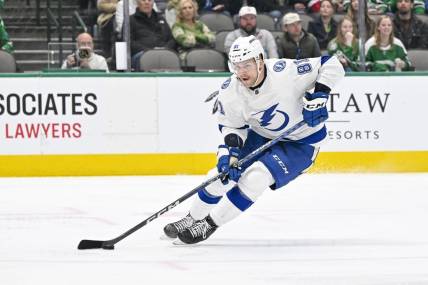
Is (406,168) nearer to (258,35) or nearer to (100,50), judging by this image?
(258,35)

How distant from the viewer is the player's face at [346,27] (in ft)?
32.6

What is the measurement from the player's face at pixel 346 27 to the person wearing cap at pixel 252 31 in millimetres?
619

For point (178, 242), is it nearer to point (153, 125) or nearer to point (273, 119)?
point (273, 119)

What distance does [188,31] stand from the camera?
10062 mm

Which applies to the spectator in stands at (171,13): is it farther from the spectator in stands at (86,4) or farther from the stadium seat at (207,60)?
the spectator in stands at (86,4)

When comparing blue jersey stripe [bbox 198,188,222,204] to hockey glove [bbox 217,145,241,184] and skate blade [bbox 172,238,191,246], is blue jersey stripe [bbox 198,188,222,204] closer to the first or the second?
hockey glove [bbox 217,145,241,184]

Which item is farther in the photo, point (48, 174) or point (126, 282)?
point (48, 174)

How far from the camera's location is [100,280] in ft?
14.7

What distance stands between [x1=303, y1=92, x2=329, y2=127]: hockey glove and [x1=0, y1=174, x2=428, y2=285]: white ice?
0.61 metres

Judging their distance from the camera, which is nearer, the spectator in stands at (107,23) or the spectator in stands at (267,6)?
the spectator in stands at (107,23)

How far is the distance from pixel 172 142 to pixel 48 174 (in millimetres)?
Result: 1055

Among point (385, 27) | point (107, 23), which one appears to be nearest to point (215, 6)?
point (107, 23)

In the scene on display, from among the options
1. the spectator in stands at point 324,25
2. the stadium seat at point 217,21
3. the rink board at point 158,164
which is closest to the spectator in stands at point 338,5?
the spectator in stands at point 324,25

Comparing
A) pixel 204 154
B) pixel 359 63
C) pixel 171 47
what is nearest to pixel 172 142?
pixel 204 154
